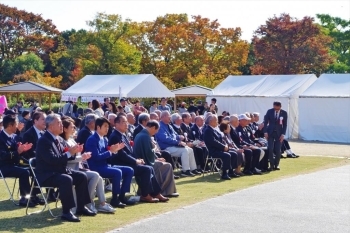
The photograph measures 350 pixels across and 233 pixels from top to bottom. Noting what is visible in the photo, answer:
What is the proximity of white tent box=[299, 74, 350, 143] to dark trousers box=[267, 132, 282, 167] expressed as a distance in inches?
413

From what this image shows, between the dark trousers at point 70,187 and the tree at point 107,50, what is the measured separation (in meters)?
37.1

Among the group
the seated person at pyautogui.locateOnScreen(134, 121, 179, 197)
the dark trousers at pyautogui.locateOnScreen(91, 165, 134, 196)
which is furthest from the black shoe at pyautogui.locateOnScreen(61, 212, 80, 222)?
the seated person at pyautogui.locateOnScreen(134, 121, 179, 197)

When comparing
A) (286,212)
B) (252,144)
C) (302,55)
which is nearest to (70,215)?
(286,212)

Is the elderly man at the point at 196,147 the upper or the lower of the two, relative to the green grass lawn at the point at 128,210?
upper

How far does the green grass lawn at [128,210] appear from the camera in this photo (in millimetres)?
7258

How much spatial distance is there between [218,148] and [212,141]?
0.70 ft

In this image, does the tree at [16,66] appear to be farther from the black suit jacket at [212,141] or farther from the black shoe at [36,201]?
the black shoe at [36,201]

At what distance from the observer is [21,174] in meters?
8.84

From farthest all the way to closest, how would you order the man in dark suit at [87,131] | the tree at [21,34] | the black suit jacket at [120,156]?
the tree at [21,34] → the man in dark suit at [87,131] → the black suit jacket at [120,156]

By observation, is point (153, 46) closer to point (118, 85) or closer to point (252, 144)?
point (118, 85)

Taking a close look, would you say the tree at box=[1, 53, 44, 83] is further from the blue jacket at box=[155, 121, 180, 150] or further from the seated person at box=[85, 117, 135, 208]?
the seated person at box=[85, 117, 135, 208]

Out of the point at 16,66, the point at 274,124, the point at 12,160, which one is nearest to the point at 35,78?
the point at 16,66

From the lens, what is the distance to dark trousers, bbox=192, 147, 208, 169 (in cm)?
1353

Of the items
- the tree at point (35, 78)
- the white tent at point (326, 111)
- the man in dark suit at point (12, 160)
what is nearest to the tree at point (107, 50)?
the tree at point (35, 78)
